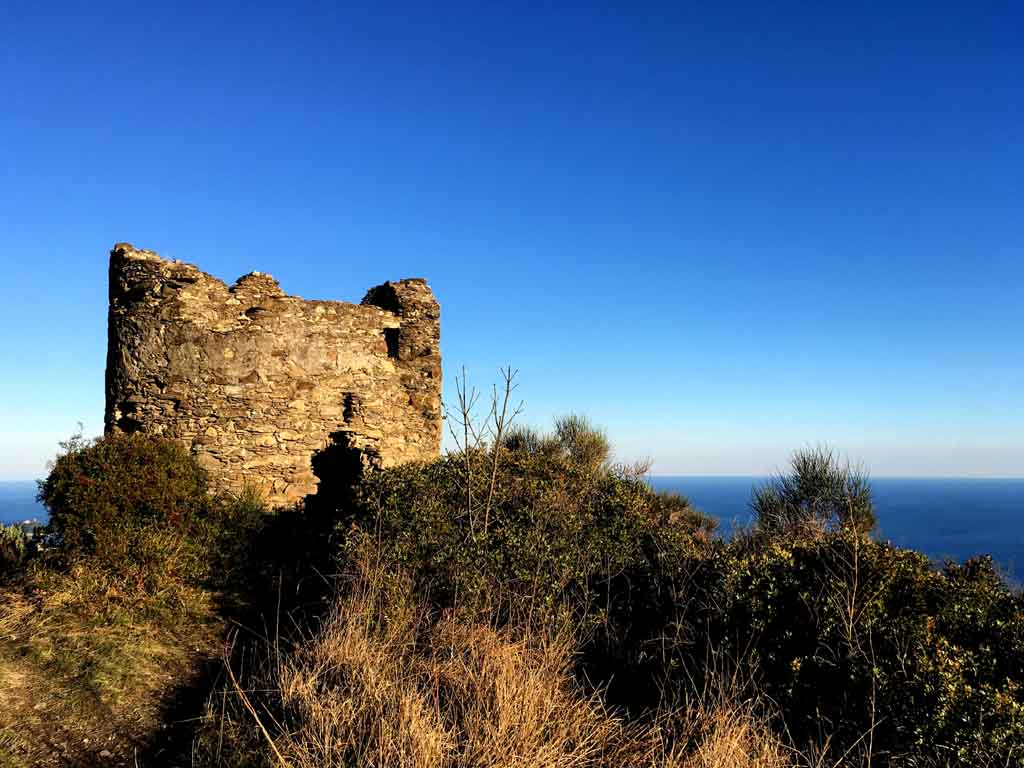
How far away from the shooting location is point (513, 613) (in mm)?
6855

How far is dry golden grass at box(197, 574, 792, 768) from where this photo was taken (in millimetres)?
4066

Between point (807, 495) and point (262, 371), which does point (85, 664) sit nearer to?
point (262, 371)

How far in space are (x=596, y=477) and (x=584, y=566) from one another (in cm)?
201

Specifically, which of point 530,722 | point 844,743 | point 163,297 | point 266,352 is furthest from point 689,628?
point 163,297

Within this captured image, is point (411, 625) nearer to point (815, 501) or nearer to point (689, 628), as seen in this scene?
point (689, 628)

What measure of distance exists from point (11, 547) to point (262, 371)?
15.5 feet

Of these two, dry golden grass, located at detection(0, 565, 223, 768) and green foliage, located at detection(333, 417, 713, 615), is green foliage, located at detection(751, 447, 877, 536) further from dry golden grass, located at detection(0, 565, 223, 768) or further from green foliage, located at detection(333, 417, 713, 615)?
dry golden grass, located at detection(0, 565, 223, 768)

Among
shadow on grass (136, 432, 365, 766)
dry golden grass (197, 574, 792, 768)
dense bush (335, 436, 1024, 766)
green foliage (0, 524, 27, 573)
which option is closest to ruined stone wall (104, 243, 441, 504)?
shadow on grass (136, 432, 365, 766)

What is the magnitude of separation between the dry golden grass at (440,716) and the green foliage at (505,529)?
89cm

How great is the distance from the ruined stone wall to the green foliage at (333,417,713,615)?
2.68m

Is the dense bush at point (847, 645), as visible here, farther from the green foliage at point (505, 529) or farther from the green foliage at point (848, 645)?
the green foliage at point (505, 529)

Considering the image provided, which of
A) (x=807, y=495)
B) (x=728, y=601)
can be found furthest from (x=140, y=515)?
(x=807, y=495)

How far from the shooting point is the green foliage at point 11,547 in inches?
357

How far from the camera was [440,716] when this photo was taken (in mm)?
4367
